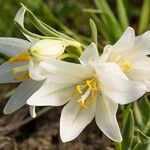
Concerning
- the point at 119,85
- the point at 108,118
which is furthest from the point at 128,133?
the point at 119,85

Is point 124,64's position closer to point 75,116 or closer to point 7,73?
point 75,116

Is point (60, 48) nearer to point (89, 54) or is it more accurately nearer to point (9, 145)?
point (89, 54)

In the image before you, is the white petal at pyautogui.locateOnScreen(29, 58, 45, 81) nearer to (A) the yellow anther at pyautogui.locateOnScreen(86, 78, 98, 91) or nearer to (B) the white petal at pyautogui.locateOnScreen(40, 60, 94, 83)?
(B) the white petal at pyautogui.locateOnScreen(40, 60, 94, 83)

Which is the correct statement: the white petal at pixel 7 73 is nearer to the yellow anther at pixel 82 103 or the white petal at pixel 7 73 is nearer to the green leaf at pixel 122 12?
the yellow anther at pixel 82 103

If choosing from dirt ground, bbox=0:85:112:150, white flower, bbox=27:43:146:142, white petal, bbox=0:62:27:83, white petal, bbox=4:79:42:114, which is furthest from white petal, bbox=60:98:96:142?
dirt ground, bbox=0:85:112:150

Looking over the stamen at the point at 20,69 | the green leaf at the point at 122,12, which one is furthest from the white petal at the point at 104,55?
the green leaf at the point at 122,12

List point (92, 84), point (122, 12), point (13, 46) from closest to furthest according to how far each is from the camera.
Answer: point (92, 84), point (13, 46), point (122, 12)
